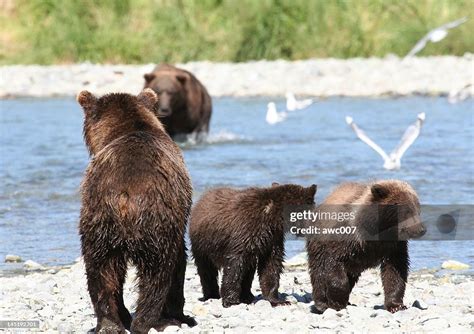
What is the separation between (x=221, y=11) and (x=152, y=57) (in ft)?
6.22

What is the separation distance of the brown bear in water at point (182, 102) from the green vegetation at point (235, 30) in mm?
9211

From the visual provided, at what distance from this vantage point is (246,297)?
7.07 m

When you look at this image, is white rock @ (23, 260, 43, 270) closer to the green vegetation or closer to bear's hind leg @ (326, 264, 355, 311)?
bear's hind leg @ (326, 264, 355, 311)

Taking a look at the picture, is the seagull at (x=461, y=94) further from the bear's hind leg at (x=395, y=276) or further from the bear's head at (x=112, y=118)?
the bear's head at (x=112, y=118)

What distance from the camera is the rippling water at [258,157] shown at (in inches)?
387

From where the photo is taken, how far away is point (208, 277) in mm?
7273

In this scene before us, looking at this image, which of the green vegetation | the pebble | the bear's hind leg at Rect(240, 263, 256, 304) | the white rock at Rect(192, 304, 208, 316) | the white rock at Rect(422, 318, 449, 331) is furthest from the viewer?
the green vegetation

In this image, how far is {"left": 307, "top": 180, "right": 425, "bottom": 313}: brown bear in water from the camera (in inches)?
257

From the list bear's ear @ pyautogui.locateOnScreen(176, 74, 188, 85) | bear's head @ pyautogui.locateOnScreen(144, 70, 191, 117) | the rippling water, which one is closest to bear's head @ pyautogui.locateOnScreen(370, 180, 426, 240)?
the rippling water

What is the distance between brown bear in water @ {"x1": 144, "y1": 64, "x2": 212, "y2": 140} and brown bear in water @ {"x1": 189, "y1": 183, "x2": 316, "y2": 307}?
938 cm

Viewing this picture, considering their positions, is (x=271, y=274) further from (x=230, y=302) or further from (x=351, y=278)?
(x=351, y=278)

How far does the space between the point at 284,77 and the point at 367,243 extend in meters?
17.7

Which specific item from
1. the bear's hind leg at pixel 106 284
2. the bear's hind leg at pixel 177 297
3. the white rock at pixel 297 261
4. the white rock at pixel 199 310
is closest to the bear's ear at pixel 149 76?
the white rock at pixel 297 261

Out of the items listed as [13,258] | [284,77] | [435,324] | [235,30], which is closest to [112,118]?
[435,324]
